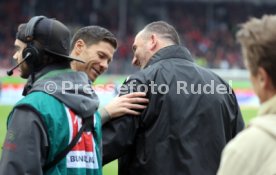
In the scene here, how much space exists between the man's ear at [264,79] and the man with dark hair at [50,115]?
107 cm

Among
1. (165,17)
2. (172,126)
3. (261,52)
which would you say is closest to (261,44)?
(261,52)

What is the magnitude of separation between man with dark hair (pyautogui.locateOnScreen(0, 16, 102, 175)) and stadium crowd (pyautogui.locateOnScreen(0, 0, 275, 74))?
82.2 feet

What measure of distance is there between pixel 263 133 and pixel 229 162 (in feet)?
0.48

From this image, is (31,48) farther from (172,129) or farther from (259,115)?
(259,115)

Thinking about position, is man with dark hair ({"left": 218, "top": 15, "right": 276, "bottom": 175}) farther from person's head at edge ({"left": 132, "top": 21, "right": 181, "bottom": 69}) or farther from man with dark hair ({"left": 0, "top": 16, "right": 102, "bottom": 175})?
person's head at edge ({"left": 132, "top": 21, "right": 181, "bottom": 69})

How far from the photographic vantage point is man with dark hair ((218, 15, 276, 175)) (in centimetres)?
194

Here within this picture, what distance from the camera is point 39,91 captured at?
2.76 m

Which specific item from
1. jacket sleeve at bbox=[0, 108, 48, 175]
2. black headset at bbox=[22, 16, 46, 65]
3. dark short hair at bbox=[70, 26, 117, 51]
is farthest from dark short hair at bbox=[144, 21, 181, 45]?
jacket sleeve at bbox=[0, 108, 48, 175]

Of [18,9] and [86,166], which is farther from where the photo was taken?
[18,9]

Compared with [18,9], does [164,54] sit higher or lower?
lower

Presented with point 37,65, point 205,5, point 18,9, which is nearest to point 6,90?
point 18,9

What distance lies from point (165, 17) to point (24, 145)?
93.3 feet

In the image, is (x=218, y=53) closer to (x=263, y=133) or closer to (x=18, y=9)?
(x=18, y=9)

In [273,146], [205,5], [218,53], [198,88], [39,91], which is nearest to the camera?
[273,146]
